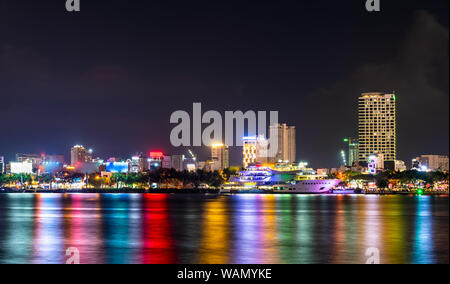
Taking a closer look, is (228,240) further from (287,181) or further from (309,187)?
(287,181)

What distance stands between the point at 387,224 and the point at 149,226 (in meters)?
21.9

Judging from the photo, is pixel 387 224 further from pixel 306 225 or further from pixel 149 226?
pixel 149 226
